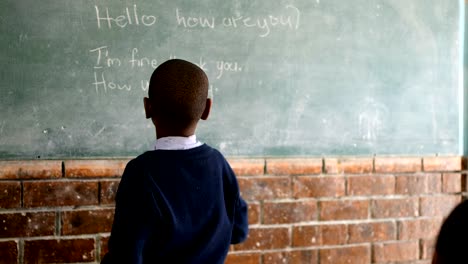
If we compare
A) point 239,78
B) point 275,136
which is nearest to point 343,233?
point 275,136

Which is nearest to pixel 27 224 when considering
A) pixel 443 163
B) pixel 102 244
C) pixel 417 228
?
pixel 102 244

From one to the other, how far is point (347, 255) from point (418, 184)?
1.50ft

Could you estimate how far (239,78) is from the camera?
2109 millimetres

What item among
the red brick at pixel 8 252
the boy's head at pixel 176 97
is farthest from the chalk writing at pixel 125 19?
the red brick at pixel 8 252

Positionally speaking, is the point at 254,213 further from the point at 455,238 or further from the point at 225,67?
the point at 455,238

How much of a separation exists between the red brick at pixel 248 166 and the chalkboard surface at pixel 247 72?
Answer: 0.13 ft

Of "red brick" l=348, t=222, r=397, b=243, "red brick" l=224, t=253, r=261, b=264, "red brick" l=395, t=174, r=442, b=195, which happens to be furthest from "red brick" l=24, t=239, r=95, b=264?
"red brick" l=395, t=174, r=442, b=195

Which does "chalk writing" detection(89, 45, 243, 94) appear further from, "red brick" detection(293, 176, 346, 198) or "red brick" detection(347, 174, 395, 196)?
"red brick" detection(347, 174, 395, 196)

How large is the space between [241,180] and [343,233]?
0.52 metres

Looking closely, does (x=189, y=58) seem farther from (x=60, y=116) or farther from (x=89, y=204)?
(x=89, y=204)

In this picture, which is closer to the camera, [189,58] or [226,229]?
[226,229]

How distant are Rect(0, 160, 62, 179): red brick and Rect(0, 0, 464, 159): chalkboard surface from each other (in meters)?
0.03

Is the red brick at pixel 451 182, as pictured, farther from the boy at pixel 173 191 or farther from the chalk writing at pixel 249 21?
the boy at pixel 173 191

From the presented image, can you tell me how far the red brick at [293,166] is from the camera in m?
2.13
